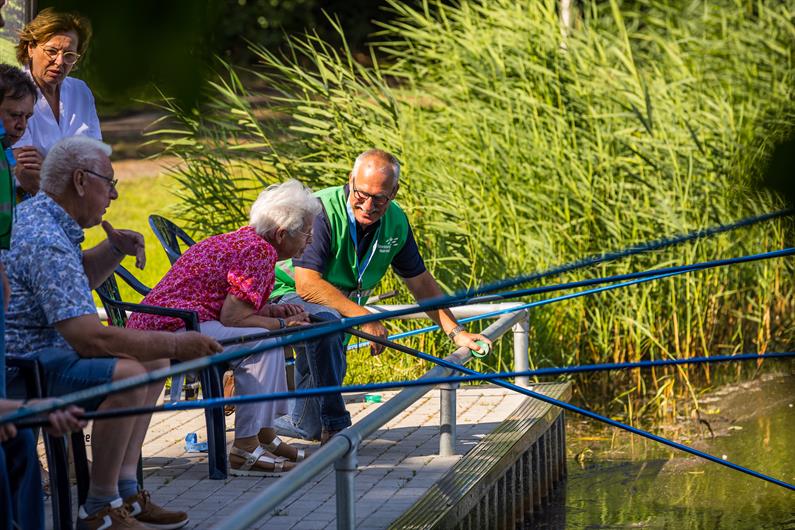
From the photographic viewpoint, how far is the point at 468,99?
27.6ft

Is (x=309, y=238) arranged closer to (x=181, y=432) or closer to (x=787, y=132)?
(x=181, y=432)

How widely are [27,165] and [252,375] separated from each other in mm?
1050

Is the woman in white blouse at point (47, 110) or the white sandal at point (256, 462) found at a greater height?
the woman in white blouse at point (47, 110)

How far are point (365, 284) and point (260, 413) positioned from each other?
1.02 m

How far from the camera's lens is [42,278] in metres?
3.38

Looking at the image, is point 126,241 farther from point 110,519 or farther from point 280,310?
point 280,310

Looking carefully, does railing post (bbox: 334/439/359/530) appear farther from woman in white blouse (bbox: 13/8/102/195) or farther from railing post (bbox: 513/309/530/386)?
railing post (bbox: 513/309/530/386)

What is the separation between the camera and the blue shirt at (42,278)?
11.0 feet

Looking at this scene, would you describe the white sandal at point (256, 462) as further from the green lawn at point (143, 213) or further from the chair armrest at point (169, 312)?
the green lawn at point (143, 213)

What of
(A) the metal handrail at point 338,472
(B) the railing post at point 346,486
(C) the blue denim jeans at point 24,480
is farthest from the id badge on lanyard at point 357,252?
(C) the blue denim jeans at point 24,480

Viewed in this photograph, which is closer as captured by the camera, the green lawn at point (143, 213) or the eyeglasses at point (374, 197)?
the eyeglasses at point (374, 197)

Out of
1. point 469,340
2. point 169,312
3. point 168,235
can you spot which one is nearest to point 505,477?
point 469,340

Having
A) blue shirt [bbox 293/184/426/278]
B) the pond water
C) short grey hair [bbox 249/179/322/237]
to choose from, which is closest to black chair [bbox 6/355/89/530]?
short grey hair [bbox 249/179/322/237]

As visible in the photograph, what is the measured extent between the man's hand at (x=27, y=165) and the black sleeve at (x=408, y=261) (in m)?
1.77
